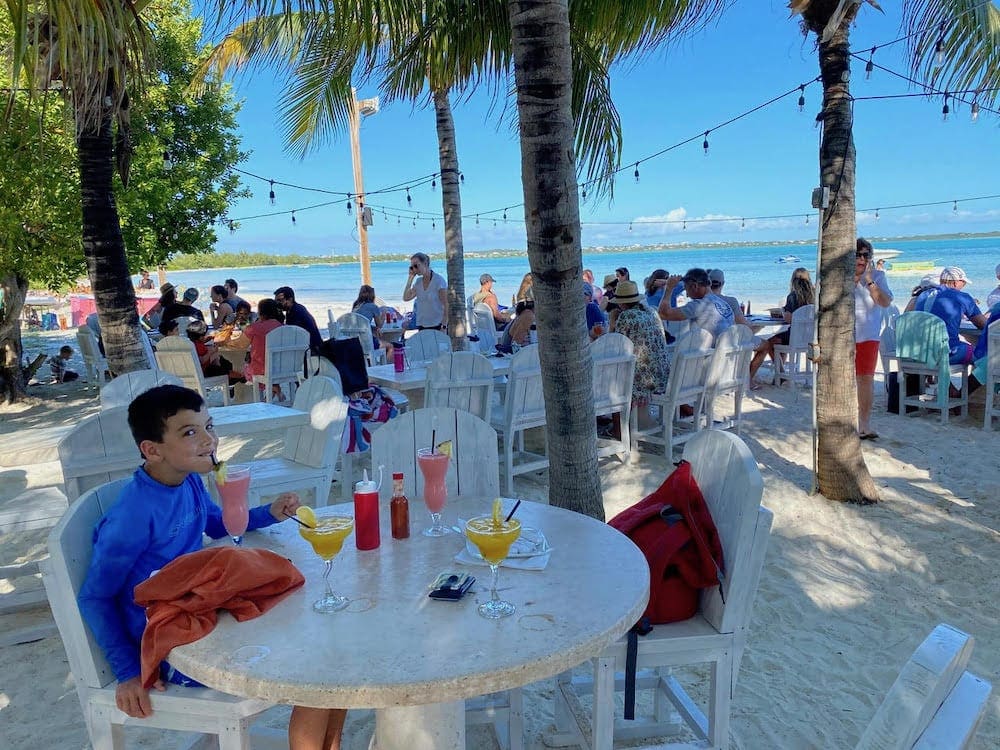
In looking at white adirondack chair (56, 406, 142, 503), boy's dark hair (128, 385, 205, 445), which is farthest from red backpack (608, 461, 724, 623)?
white adirondack chair (56, 406, 142, 503)

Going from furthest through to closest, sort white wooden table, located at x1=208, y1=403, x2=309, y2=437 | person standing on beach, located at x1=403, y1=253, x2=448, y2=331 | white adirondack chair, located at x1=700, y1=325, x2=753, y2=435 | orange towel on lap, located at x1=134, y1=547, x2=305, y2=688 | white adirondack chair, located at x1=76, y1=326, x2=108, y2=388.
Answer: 1. person standing on beach, located at x1=403, y1=253, x2=448, y2=331
2. white adirondack chair, located at x1=76, y1=326, x2=108, y2=388
3. white adirondack chair, located at x1=700, y1=325, x2=753, y2=435
4. white wooden table, located at x1=208, y1=403, x2=309, y2=437
5. orange towel on lap, located at x1=134, y1=547, x2=305, y2=688

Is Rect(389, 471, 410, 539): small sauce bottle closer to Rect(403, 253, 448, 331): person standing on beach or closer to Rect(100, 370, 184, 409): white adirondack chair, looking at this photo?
Rect(100, 370, 184, 409): white adirondack chair

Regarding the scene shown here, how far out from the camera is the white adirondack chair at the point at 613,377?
194 inches

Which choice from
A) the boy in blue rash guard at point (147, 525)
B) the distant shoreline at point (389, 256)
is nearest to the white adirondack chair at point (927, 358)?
the boy in blue rash guard at point (147, 525)

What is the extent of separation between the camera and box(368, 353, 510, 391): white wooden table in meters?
Answer: 5.08

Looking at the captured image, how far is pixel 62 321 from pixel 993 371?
21131mm

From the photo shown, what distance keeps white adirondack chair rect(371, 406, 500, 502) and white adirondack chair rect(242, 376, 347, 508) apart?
884 millimetres

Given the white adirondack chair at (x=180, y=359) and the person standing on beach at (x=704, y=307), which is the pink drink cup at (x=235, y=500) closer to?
the white adirondack chair at (x=180, y=359)

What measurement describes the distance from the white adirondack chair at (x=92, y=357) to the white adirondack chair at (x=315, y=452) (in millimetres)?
5952

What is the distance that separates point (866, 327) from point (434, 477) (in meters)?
4.70

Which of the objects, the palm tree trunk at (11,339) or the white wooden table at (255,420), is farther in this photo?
the palm tree trunk at (11,339)

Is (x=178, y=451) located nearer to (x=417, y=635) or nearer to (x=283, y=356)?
(x=417, y=635)

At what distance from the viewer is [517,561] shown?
1.74 m

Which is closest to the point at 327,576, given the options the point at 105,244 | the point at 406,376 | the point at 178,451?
the point at 178,451
